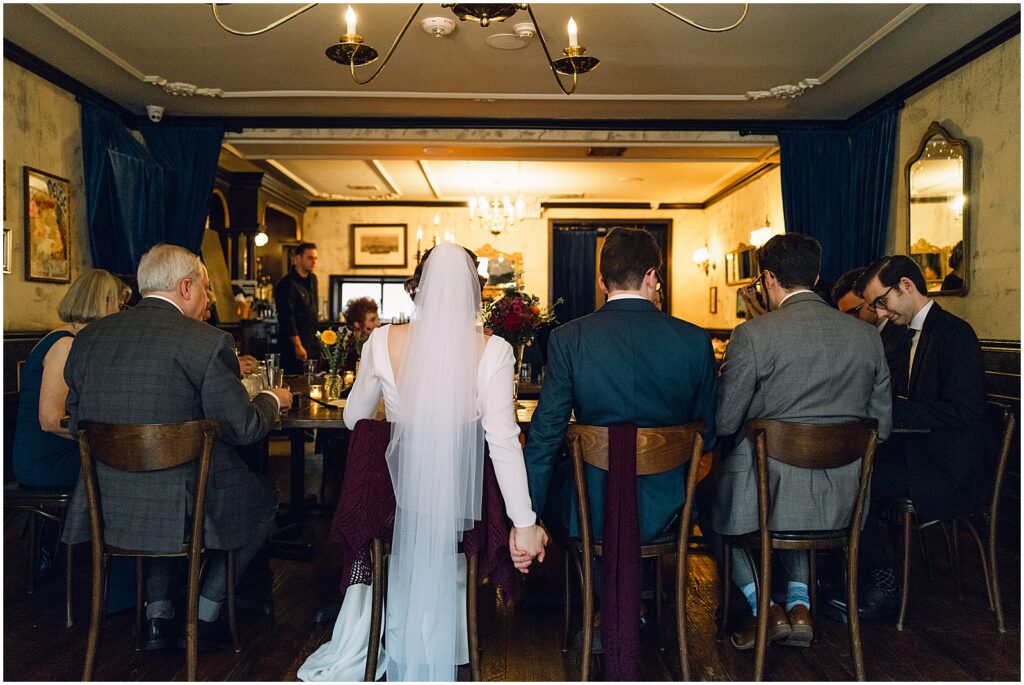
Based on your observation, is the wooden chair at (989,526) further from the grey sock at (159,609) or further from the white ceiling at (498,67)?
the grey sock at (159,609)

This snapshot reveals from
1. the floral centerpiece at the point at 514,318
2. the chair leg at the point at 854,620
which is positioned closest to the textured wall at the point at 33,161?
the floral centerpiece at the point at 514,318

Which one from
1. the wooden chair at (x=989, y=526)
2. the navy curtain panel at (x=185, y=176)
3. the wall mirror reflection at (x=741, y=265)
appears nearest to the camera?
the wooden chair at (x=989, y=526)

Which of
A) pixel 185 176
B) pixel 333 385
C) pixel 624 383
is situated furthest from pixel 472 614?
pixel 185 176

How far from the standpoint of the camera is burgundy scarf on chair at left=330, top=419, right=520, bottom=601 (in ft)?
7.62

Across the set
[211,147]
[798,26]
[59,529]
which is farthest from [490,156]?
[59,529]

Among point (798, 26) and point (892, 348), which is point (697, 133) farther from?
point (892, 348)

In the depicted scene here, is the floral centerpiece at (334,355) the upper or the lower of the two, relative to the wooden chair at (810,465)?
upper

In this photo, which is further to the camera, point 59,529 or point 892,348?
point 892,348

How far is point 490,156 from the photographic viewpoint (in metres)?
7.12

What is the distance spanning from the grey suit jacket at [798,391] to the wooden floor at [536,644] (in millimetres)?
A: 552

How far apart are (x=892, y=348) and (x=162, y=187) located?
560cm

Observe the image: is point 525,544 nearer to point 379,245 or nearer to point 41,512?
point 41,512

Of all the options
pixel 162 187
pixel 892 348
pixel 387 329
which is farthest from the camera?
pixel 162 187

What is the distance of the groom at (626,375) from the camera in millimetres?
2385
